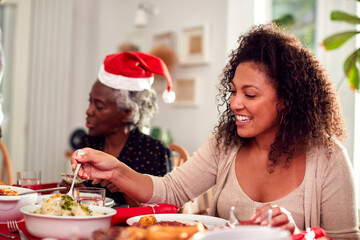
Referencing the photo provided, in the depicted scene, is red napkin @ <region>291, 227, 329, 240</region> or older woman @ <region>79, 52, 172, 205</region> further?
older woman @ <region>79, 52, 172, 205</region>

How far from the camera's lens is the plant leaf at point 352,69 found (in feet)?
4.00

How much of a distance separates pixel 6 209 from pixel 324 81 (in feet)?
3.62

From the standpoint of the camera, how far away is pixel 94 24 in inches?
176

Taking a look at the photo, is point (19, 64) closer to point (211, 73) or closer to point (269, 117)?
point (211, 73)

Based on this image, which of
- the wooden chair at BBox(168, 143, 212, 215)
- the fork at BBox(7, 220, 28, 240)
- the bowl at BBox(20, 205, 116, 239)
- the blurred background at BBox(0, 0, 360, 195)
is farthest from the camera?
the blurred background at BBox(0, 0, 360, 195)

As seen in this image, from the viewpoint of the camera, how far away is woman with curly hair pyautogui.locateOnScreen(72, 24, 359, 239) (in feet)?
4.42

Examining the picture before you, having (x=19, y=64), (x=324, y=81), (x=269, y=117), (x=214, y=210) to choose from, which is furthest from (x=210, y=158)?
(x=19, y=64)

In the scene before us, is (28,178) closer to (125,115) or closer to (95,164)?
(95,164)

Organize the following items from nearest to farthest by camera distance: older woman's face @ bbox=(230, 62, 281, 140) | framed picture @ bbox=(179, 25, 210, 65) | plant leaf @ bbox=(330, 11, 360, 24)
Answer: plant leaf @ bbox=(330, 11, 360, 24), older woman's face @ bbox=(230, 62, 281, 140), framed picture @ bbox=(179, 25, 210, 65)

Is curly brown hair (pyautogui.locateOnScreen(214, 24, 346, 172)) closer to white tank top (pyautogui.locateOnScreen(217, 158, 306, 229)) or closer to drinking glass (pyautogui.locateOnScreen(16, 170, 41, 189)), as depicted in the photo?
white tank top (pyautogui.locateOnScreen(217, 158, 306, 229))

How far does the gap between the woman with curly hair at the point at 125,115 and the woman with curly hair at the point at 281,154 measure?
0.59 metres

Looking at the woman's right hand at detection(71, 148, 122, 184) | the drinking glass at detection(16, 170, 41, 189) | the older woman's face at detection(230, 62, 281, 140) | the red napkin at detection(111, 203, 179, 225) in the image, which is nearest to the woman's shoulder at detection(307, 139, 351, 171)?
the older woman's face at detection(230, 62, 281, 140)

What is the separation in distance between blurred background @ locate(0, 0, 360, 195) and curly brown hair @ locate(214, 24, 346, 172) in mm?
1618

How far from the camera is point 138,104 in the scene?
89.4 inches
